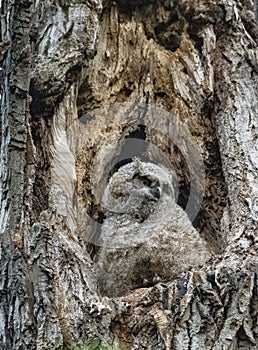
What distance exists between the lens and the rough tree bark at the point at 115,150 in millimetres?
2666

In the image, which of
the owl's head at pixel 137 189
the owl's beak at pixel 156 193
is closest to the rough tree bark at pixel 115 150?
the owl's head at pixel 137 189

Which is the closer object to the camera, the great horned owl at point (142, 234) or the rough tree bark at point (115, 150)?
the rough tree bark at point (115, 150)

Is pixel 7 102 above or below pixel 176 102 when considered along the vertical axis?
below

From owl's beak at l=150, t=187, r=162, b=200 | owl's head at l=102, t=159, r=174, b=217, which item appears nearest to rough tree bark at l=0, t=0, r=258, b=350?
owl's head at l=102, t=159, r=174, b=217

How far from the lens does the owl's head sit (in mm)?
3932

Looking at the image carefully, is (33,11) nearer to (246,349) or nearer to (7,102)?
(7,102)

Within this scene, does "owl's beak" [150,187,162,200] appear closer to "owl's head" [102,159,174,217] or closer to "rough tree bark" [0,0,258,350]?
"owl's head" [102,159,174,217]

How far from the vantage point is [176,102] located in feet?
13.5

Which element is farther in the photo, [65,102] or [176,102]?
[176,102]

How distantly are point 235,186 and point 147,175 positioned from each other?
615 mm

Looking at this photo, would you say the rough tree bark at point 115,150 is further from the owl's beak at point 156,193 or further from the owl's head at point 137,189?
the owl's beak at point 156,193

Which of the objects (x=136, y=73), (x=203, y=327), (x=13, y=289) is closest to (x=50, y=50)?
(x=136, y=73)

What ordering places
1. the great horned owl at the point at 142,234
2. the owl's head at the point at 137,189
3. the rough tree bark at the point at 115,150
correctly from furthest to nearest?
the owl's head at the point at 137,189 < the great horned owl at the point at 142,234 < the rough tree bark at the point at 115,150

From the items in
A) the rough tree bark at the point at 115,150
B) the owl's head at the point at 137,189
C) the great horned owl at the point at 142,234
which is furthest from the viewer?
the owl's head at the point at 137,189
